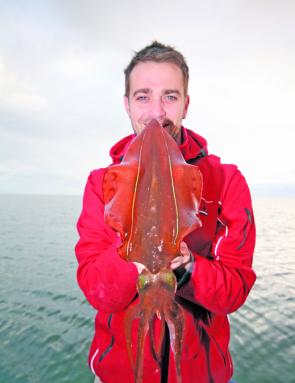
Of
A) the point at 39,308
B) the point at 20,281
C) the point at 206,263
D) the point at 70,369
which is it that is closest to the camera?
the point at 206,263

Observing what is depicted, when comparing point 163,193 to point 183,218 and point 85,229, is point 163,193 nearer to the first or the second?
point 183,218

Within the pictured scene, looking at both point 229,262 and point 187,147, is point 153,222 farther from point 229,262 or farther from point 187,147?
point 187,147

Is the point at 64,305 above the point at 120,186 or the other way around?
the other way around

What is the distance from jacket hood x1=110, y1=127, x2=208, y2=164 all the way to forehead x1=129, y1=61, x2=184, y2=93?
69 cm

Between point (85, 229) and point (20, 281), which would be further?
point (20, 281)

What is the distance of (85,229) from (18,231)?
31470 mm

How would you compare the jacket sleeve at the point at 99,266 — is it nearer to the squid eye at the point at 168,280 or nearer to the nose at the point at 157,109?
the squid eye at the point at 168,280

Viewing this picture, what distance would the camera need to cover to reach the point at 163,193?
7.09ft

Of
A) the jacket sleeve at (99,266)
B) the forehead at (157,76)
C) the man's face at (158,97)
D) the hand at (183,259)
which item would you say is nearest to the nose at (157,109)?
the man's face at (158,97)

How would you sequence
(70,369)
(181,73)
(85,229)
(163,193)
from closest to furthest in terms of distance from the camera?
(163,193) < (85,229) < (181,73) < (70,369)

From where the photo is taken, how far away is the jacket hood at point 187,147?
3971mm

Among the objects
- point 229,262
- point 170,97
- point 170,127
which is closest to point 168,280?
point 229,262

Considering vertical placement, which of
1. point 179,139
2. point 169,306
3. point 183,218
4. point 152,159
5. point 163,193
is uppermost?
point 179,139

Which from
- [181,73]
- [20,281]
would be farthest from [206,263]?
[20,281]
